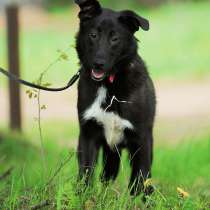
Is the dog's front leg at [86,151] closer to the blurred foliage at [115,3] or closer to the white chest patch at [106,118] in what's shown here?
the white chest patch at [106,118]

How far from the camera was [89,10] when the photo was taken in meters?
5.37

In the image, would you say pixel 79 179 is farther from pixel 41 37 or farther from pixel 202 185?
pixel 41 37

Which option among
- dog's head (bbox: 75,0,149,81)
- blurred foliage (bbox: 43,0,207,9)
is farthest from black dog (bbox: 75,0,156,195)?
blurred foliage (bbox: 43,0,207,9)

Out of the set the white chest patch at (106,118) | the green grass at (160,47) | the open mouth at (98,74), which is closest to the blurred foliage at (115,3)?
the green grass at (160,47)

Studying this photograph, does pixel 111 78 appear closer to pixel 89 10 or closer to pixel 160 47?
pixel 89 10

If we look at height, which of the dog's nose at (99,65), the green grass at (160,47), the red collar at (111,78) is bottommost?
the green grass at (160,47)

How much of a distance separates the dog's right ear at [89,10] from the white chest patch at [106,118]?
552mm

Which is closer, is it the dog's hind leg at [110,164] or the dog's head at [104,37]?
the dog's head at [104,37]

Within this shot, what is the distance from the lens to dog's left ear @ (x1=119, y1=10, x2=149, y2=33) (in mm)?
5277

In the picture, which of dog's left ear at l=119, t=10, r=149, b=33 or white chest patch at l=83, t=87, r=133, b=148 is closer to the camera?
dog's left ear at l=119, t=10, r=149, b=33

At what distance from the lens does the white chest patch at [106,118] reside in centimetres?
538

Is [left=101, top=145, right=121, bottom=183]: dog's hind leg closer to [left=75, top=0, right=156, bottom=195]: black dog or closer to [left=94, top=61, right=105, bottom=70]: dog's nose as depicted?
[left=75, top=0, right=156, bottom=195]: black dog

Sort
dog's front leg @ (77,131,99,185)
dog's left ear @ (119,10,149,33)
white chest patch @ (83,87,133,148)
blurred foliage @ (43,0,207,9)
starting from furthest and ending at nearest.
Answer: blurred foliage @ (43,0,207,9), dog's front leg @ (77,131,99,185), white chest patch @ (83,87,133,148), dog's left ear @ (119,10,149,33)

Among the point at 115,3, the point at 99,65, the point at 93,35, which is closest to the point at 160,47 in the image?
the point at 115,3
